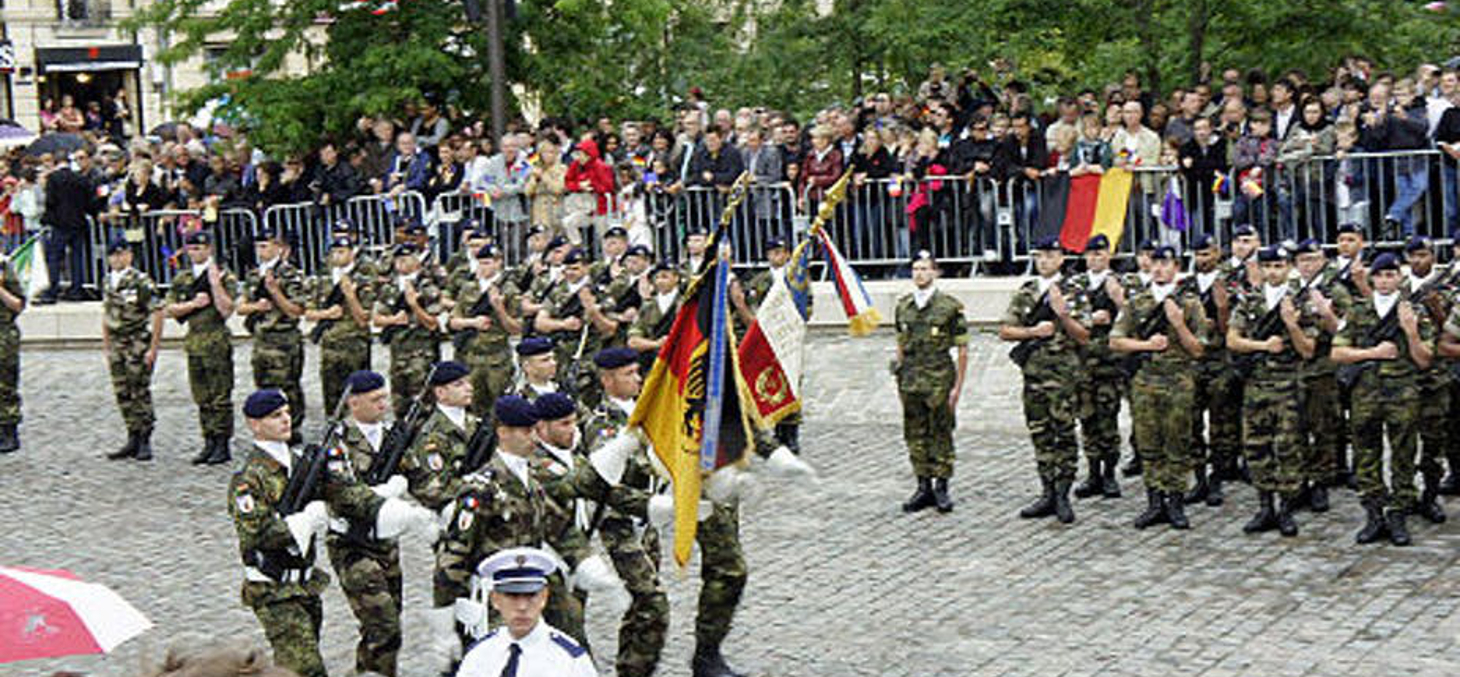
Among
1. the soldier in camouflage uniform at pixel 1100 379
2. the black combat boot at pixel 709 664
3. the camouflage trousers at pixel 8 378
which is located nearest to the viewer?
the black combat boot at pixel 709 664

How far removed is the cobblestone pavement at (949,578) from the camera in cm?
1208

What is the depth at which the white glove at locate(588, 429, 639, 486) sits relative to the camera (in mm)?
10992

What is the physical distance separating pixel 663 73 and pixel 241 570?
14184mm

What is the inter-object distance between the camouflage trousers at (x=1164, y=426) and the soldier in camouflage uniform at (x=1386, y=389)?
1167mm

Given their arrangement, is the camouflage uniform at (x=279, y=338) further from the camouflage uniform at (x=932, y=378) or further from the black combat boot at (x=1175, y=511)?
the black combat boot at (x=1175, y=511)

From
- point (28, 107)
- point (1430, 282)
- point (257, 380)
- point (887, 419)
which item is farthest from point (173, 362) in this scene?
point (28, 107)

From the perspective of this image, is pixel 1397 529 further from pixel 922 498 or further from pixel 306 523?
pixel 306 523

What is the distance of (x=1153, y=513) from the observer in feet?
49.8

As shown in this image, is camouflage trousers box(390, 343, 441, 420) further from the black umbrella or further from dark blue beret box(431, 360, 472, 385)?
the black umbrella

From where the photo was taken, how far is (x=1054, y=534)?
15023 millimetres

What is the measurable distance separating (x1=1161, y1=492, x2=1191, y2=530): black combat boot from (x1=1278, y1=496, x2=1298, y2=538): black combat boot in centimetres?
62

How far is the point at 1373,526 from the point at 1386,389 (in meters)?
0.87

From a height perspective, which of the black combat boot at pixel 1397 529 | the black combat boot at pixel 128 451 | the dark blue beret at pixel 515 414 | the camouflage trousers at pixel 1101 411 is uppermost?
the dark blue beret at pixel 515 414

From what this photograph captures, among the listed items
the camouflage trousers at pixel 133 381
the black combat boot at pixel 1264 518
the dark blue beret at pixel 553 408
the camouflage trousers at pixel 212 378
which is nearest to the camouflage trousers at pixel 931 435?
the black combat boot at pixel 1264 518
